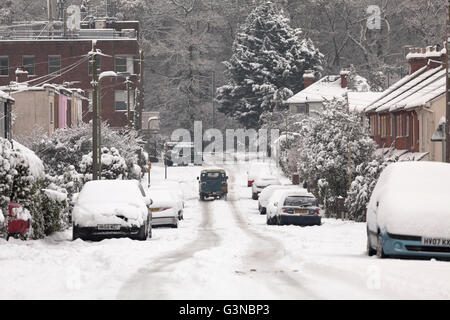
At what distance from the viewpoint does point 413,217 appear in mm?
16188

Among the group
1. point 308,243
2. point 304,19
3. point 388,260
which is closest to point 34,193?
point 308,243

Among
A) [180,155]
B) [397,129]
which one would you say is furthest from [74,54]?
[397,129]

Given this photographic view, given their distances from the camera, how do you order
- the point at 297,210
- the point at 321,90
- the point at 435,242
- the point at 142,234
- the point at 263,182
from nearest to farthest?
the point at 435,242 → the point at 142,234 → the point at 297,210 → the point at 263,182 → the point at 321,90

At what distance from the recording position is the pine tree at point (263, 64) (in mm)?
100062

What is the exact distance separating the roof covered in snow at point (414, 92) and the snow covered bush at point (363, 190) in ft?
21.8

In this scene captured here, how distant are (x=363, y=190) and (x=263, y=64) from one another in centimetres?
6112

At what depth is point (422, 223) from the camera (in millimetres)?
16141

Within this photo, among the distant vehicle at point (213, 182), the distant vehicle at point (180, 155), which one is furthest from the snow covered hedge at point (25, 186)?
the distant vehicle at point (180, 155)

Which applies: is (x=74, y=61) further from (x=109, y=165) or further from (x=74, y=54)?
(x=109, y=165)

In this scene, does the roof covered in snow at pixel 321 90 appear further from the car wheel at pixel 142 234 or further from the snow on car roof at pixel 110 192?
the car wheel at pixel 142 234

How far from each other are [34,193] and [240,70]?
78598 mm

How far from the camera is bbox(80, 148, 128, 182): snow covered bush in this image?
4850cm

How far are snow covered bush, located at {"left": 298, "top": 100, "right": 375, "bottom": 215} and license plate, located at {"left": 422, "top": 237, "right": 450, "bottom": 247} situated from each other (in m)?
31.2

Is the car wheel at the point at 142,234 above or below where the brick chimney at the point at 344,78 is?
below
